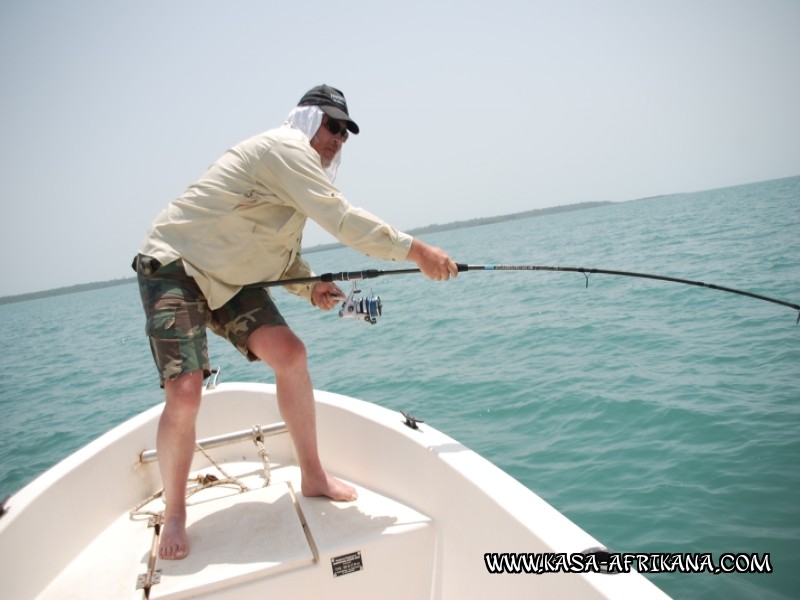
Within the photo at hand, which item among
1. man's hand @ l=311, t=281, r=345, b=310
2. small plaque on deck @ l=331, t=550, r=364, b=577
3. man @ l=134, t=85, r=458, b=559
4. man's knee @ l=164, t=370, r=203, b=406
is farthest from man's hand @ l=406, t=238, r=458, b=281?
small plaque on deck @ l=331, t=550, r=364, b=577

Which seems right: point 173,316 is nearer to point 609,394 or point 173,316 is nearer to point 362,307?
point 362,307

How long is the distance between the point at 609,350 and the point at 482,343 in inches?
85.5

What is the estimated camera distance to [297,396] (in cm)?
240

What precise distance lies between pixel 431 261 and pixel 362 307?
2.20 feet

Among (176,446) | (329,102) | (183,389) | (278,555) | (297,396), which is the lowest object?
(278,555)

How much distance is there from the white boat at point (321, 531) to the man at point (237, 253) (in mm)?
263

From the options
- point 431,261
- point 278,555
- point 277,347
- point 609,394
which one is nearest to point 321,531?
point 278,555

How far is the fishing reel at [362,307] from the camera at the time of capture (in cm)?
264

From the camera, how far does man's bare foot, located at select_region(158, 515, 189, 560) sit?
2.07m

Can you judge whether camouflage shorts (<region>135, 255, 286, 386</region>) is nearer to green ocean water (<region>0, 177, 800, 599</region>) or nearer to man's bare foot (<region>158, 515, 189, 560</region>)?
man's bare foot (<region>158, 515, 189, 560</region>)

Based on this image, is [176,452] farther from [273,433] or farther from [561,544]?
[561,544]

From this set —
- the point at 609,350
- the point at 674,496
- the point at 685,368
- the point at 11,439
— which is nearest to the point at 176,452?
the point at 674,496

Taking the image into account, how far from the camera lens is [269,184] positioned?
2.12 m

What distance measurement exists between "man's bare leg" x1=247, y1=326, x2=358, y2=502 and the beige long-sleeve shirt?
265 mm
